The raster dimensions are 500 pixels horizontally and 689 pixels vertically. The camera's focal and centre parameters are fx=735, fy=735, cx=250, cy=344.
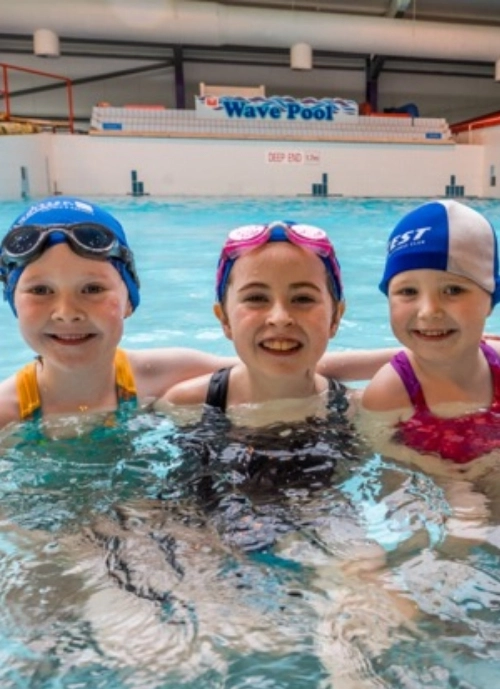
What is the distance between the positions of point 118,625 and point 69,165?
14.1m

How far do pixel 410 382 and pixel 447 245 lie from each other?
51 centimetres

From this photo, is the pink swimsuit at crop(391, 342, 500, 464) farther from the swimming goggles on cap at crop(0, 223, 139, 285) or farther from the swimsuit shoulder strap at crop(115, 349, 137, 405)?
the swimming goggles on cap at crop(0, 223, 139, 285)

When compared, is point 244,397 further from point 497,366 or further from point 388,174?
point 388,174

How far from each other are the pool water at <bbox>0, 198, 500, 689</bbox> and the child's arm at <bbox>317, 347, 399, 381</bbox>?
0.51 m

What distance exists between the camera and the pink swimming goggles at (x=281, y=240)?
2.42 m

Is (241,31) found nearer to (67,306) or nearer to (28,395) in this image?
(28,395)

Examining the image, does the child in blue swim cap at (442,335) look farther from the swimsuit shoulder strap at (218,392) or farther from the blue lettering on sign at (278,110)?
the blue lettering on sign at (278,110)

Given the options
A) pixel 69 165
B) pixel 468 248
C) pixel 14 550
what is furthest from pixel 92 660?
pixel 69 165

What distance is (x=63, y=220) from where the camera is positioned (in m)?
2.52

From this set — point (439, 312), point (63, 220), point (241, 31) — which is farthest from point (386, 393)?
point (241, 31)

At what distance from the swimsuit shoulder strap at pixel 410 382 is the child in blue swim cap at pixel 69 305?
2.94 ft

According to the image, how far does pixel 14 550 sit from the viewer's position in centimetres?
190

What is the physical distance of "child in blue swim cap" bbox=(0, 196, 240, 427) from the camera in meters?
2.41

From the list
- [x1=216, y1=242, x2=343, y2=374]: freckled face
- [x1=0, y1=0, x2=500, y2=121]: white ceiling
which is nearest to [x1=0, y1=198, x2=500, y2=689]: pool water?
[x1=216, y1=242, x2=343, y2=374]: freckled face
